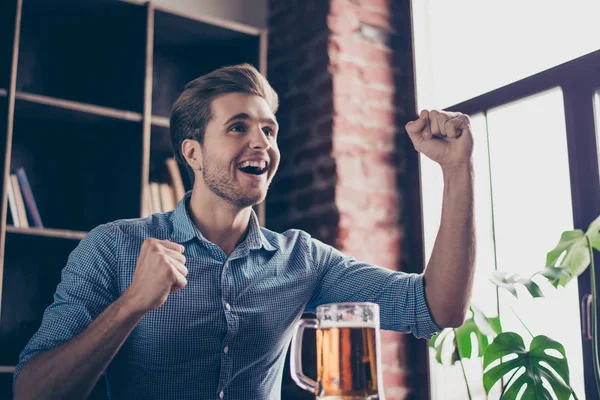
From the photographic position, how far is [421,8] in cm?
294

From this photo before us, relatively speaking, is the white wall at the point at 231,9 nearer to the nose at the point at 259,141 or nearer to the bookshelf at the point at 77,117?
the bookshelf at the point at 77,117

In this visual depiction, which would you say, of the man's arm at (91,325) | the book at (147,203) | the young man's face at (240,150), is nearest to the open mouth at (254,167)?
the young man's face at (240,150)

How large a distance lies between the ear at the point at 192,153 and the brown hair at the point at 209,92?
15 mm

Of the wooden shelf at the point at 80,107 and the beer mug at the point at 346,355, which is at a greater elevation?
the wooden shelf at the point at 80,107

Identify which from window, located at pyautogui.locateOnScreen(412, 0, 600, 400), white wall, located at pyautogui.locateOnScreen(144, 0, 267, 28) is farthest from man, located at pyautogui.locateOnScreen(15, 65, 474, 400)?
white wall, located at pyautogui.locateOnScreen(144, 0, 267, 28)

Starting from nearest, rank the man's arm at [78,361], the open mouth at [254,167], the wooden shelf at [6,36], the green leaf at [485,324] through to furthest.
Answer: the man's arm at [78,361] < the open mouth at [254,167] < the green leaf at [485,324] < the wooden shelf at [6,36]

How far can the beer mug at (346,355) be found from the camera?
102 cm

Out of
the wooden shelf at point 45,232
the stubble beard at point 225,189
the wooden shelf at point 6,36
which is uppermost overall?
the wooden shelf at point 6,36

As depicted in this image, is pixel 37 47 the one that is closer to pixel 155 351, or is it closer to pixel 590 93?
pixel 155 351

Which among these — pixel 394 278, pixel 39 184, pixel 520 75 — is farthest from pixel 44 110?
pixel 520 75

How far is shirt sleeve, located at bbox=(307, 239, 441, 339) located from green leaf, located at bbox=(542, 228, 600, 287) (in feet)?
1.56

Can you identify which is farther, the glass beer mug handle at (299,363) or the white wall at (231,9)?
the white wall at (231,9)

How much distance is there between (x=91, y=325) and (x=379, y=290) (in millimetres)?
696

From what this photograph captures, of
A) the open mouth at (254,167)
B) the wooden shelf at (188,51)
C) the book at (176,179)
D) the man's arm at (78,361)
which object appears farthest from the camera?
the wooden shelf at (188,51)
